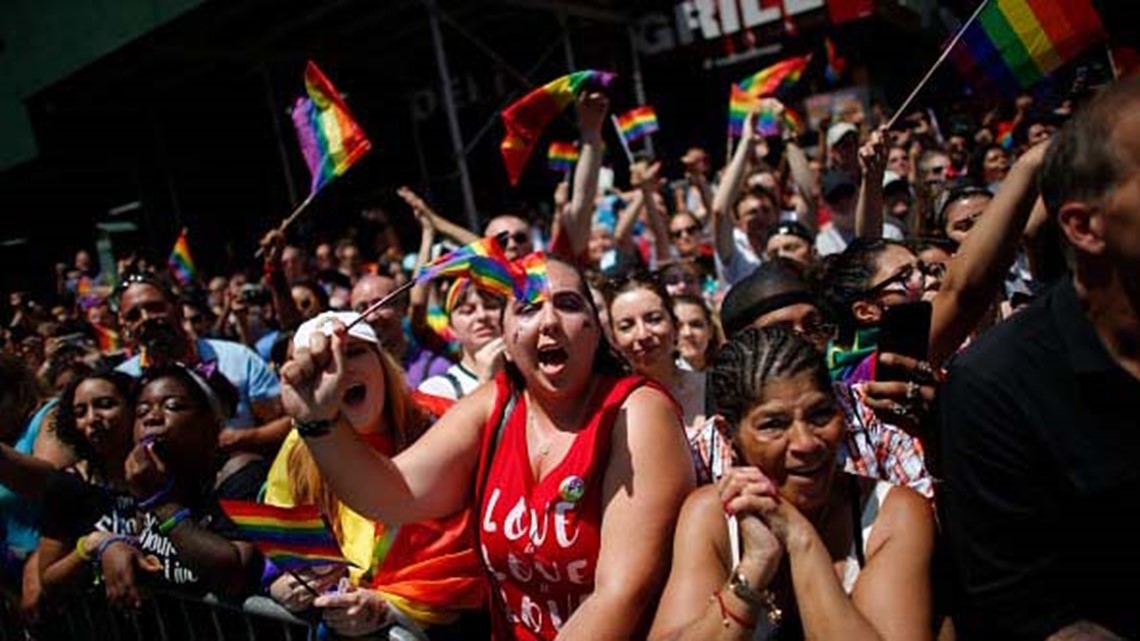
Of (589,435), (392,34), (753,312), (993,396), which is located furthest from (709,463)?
(392,34)

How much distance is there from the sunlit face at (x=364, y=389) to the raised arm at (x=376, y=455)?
0.44 m

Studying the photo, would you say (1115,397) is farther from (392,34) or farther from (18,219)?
(18,219)

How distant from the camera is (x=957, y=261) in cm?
199

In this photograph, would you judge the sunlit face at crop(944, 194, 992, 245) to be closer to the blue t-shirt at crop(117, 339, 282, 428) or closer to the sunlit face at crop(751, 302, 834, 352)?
the sunlit face at crop(751, 302, 834, 352)

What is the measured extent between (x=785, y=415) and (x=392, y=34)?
495 inches

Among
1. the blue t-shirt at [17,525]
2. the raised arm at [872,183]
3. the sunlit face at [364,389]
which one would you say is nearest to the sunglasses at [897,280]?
the raised arm at [872,183]

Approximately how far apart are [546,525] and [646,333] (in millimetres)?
1366

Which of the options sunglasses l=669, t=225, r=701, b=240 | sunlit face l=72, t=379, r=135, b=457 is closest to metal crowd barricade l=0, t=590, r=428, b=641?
sunlit face l=72, t=379, r=135, b=457

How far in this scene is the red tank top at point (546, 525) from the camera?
224cm

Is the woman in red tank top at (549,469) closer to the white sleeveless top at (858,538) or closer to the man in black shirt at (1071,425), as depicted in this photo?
the white sleeveless top at (858,538)

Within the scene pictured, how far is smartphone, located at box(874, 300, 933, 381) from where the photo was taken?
6.37ft

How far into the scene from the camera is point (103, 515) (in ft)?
10.3

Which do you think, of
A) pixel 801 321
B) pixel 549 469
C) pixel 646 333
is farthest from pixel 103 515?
pixel 801 321

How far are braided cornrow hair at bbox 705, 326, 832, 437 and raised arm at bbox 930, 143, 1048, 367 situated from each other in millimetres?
265
